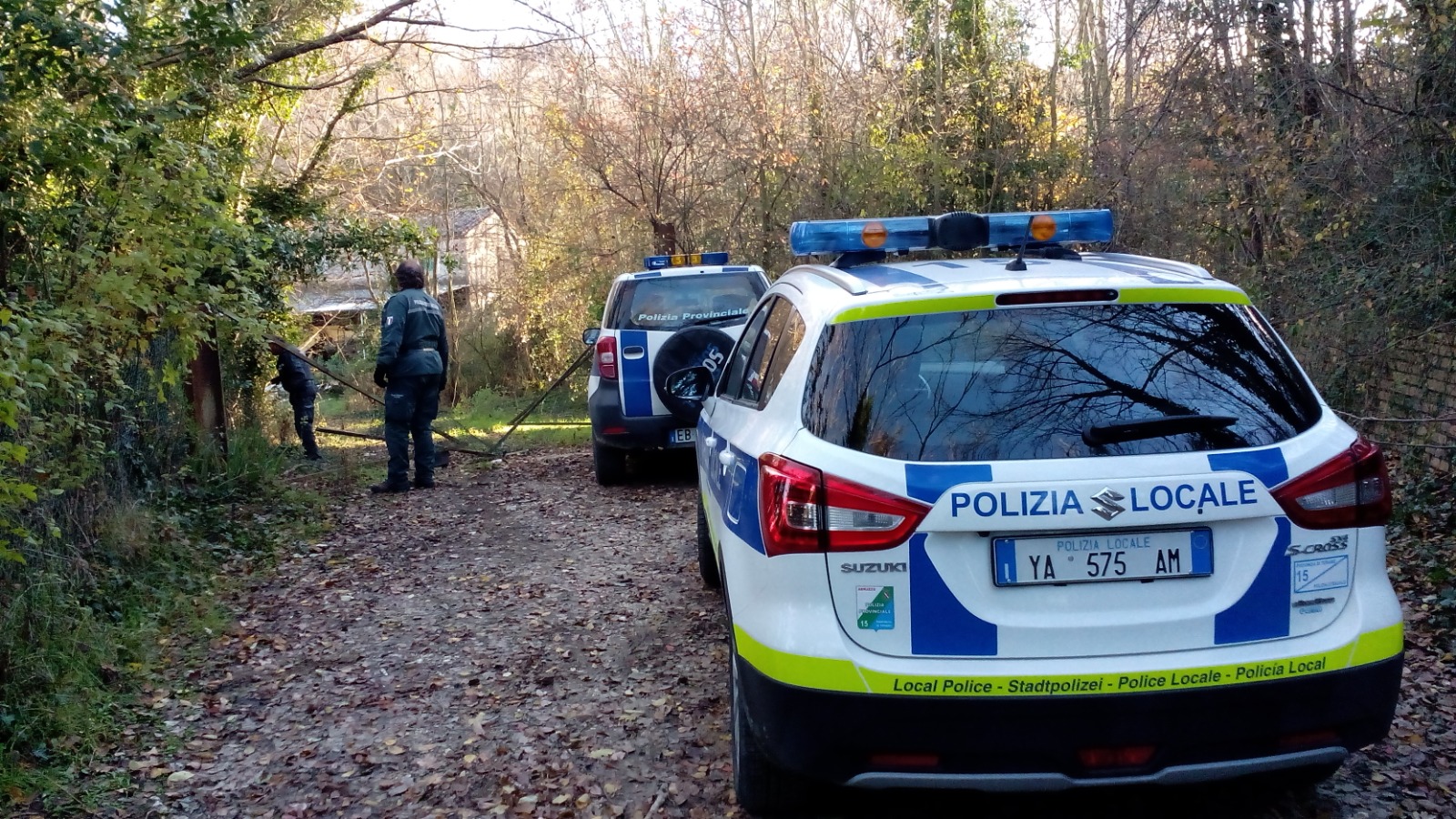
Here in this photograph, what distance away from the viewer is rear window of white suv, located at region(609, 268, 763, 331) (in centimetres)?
997

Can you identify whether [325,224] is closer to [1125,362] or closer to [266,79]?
[266,79]

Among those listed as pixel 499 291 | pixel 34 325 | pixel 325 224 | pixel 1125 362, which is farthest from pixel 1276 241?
pixel 499 291

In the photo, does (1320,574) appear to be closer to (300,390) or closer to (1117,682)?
(1117,682)

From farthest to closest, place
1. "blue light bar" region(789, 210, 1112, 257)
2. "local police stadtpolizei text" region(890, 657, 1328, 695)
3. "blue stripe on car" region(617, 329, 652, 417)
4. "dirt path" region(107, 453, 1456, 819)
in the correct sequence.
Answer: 1. "blue stripe on car" region(617, 329, 652, 417)
2. "blue light bar" region(789, 210, 1112, 257)
3. "dirt path" region(107, 453, 1456, 819)
4. "local police stadtpolizei text" region(890, 657, 1328, 695)

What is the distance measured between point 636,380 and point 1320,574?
23.9ft

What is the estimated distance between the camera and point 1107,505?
9.82 feet

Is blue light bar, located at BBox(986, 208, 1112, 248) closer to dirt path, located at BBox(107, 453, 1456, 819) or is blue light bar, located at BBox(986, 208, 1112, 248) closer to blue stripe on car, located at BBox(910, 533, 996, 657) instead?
blue stripe on car, located at BBox(910, 533, 996, 657)

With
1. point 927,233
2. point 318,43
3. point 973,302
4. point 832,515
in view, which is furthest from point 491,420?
point 832,515

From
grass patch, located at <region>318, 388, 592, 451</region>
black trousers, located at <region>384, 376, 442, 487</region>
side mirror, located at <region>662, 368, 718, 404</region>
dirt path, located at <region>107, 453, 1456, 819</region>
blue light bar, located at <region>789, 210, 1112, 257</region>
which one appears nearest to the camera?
dirt path, located at <region>107, 453, 1456, 819</region>

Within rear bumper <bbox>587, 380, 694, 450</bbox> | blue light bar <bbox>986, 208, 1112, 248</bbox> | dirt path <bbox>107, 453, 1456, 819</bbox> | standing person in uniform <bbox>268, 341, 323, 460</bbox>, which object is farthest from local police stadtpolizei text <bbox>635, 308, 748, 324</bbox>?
blue light bar <bbox>986, 208, 1112, 248</bbox>

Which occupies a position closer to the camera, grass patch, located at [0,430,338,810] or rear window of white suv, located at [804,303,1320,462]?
rear window of white suv, located at [804,303,1320,462]

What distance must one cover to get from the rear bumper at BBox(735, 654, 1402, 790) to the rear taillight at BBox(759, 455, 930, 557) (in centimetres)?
40

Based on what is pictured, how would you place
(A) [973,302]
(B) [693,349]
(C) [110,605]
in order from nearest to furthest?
(A) [973,302]
(C) [110,605]
(B) [693,349]

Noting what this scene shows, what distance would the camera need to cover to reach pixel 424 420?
10734 mm
